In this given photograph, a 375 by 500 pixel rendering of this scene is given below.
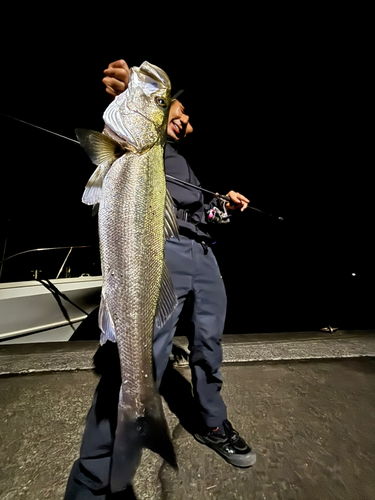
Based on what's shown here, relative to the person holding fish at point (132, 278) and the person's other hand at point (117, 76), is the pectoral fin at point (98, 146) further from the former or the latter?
the person's other hand at point (117, 76)

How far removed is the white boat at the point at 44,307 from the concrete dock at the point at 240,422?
3.57ft

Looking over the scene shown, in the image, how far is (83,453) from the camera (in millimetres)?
1326

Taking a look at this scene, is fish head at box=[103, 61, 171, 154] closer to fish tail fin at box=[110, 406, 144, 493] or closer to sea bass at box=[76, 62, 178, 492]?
sea bass at box=[76, 62, 178, 492]

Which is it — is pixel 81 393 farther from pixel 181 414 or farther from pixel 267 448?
pixel 267 448

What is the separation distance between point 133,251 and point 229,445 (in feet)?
5.33

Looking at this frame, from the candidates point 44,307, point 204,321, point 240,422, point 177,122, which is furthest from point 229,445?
point 44,307

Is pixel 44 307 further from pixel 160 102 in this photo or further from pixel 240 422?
pixel 160 102

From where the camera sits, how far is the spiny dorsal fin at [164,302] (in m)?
1.32

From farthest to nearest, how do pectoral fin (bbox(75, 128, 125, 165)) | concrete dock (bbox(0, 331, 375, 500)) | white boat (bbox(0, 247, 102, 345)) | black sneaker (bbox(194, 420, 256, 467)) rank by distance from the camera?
white boat (bbox(0, 247, 102, 345)) → black sneaker (bbox(194, 420, 256, 467)) → concrete dock (bbox(0, 331, 375, 500)) → pectoral fin (bbox(75, 128, 125, 165))

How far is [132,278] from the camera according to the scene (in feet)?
3.91

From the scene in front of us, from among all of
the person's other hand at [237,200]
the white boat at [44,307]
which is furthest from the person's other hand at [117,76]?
the white boat at [44,307]

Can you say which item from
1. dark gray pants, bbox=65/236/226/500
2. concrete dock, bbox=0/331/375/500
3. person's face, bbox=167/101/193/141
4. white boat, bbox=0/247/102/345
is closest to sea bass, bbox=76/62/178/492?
dark gray pants, bbox=65/236/226/500

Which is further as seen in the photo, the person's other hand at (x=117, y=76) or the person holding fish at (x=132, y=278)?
the person's other hand at (x=117, y=76)

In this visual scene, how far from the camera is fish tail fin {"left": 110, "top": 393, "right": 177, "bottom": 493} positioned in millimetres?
1086
